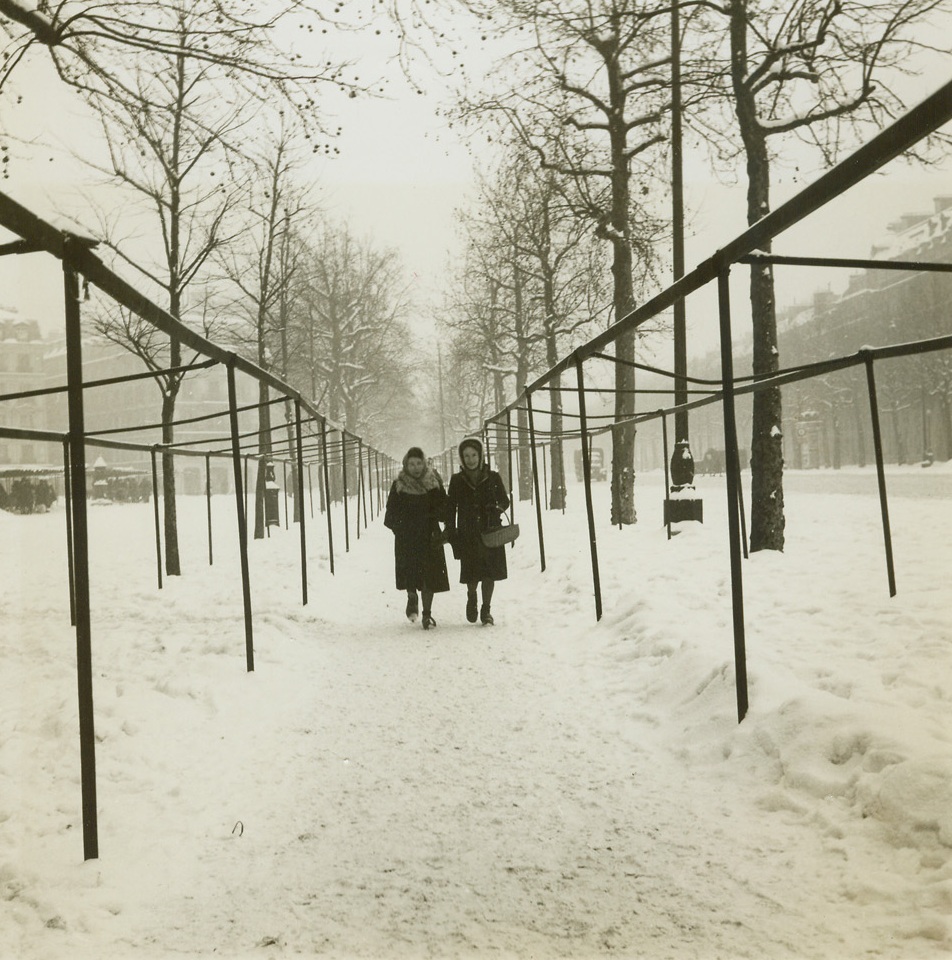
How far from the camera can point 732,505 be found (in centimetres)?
381

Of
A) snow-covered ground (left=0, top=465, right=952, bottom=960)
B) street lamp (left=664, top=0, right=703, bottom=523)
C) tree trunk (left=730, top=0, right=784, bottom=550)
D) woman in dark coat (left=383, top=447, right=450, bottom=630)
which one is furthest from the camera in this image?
street lamp (left=664, top=0, right=703, bottom=523)

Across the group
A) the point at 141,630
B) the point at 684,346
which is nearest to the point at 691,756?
the point at 141,630

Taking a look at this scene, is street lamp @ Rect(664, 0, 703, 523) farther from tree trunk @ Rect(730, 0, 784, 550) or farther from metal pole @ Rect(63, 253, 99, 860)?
metal pole @ Rect(63, 253, 99, 860)

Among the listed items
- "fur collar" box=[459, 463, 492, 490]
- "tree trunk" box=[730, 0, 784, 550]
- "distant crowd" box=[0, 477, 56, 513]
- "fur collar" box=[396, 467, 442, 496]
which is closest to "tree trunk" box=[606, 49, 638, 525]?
"tree trunk" box=[730, 0, 784, 550]

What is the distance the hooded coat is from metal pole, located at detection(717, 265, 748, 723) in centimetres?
347

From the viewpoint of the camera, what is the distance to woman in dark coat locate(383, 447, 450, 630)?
7418mm

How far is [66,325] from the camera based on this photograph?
9.45 ft

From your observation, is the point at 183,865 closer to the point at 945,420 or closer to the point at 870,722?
the point at 870,722

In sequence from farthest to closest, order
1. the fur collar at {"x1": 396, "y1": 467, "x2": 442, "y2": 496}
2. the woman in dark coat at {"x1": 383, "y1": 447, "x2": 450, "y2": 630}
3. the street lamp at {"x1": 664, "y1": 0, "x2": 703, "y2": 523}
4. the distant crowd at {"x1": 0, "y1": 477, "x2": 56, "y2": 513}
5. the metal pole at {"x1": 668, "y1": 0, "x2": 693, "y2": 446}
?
the distant crowd at {"x1": 0, "y1": 477, "x2": 56, "y2": 513}, the street lamp at {"x1": 664, "y1": 0, "x2": 703, "y2": 523}, the metal pole at {"x1": 668, "y1": 0, "x2": 693, "y2": 446}, the fur collar at {"x1": 396, "y1": 467, "x2": 442, "y2": 496}, the woman in dark coat at {"x1": 383, "y1": 447, "x2": 450, "y2": 630}

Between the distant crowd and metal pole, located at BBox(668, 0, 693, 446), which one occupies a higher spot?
metal pole, located at BBox(668, 0, 693, 446)

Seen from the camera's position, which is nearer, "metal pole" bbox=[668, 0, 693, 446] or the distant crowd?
"metal pole" bbox=[668, 0, 693, 446]

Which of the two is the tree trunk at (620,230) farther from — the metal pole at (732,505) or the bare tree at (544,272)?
the metal pole at (732,505)

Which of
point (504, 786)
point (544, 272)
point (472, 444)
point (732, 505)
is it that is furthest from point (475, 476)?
point (544, 272)

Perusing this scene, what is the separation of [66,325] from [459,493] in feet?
16.0
